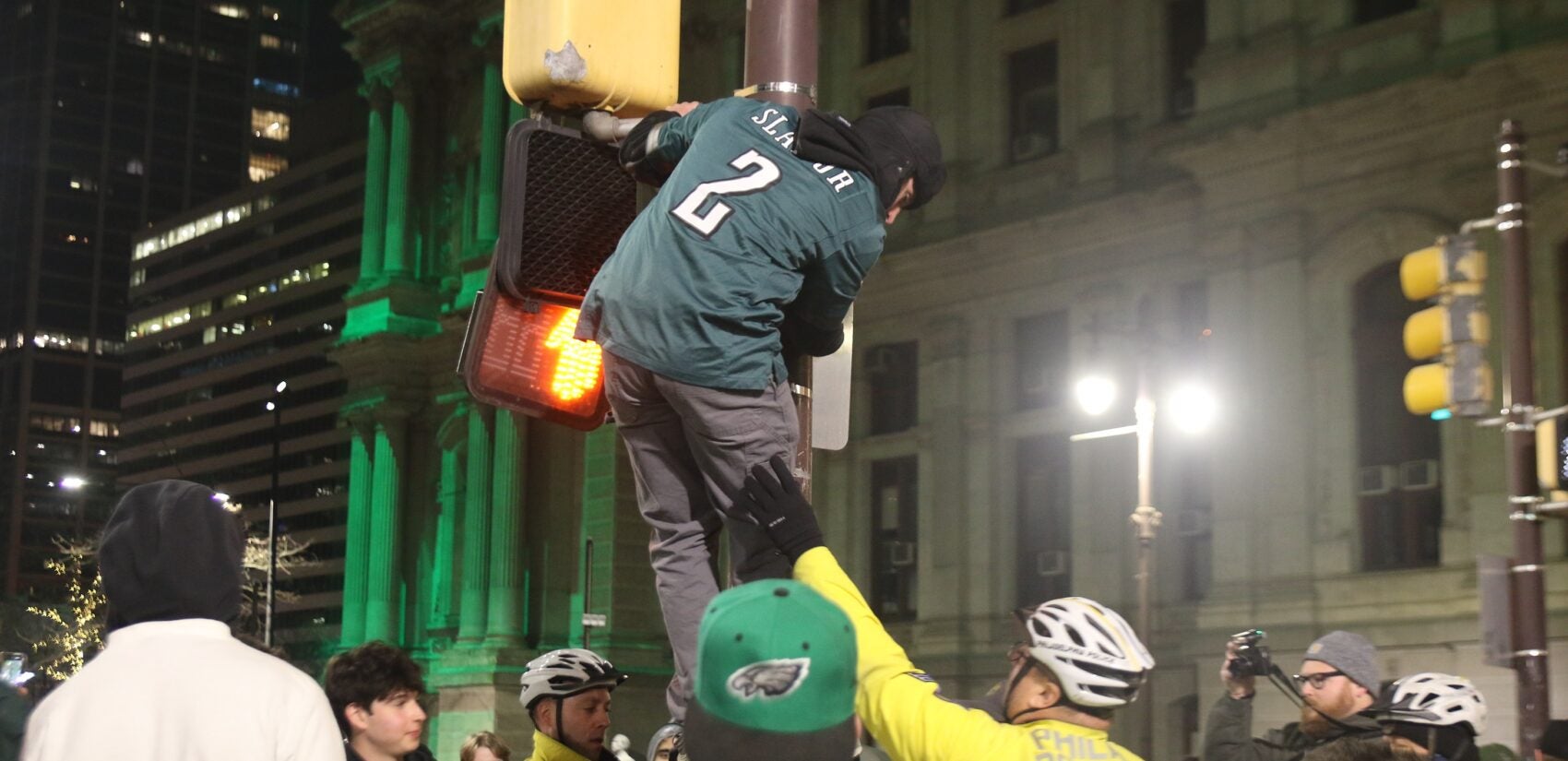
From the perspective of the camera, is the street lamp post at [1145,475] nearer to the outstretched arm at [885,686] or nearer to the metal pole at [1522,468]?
the metal pole at [1522,468]

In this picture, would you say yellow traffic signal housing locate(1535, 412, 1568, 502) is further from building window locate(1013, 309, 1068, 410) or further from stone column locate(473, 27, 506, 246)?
stone column locate(473, 27, 506, 246)

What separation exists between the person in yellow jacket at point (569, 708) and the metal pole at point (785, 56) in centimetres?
240

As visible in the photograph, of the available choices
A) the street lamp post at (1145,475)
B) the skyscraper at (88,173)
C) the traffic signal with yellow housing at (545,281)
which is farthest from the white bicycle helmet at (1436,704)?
the skyscraper at (88,173)

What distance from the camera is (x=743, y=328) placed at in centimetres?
405

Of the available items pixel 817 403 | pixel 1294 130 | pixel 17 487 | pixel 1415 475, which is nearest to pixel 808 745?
pixel 817 403

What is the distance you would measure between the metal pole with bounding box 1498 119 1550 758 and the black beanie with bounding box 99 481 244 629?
29.2 ft

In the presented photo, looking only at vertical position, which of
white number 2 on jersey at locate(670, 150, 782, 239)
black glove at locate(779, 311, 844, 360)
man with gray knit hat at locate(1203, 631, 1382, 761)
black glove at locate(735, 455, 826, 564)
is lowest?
man with gray knit hat at locate(1203, 631, 1382, 761)

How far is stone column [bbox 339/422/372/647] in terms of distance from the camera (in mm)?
56531

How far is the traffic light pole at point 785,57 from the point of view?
4680 millimetres

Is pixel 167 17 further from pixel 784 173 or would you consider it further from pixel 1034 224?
pixel 784 173

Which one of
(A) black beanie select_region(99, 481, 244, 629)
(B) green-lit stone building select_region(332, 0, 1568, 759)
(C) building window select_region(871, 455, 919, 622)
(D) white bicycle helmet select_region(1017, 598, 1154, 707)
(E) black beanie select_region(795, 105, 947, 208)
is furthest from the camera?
(C) building window select_region(871, 455, 919, 622)

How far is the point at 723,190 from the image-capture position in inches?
159

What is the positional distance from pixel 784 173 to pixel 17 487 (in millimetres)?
134211

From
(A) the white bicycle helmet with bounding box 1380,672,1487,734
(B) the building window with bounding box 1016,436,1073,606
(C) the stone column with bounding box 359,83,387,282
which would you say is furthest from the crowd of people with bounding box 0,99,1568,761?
(C) the stone column with bounding box 359,83,387,282
